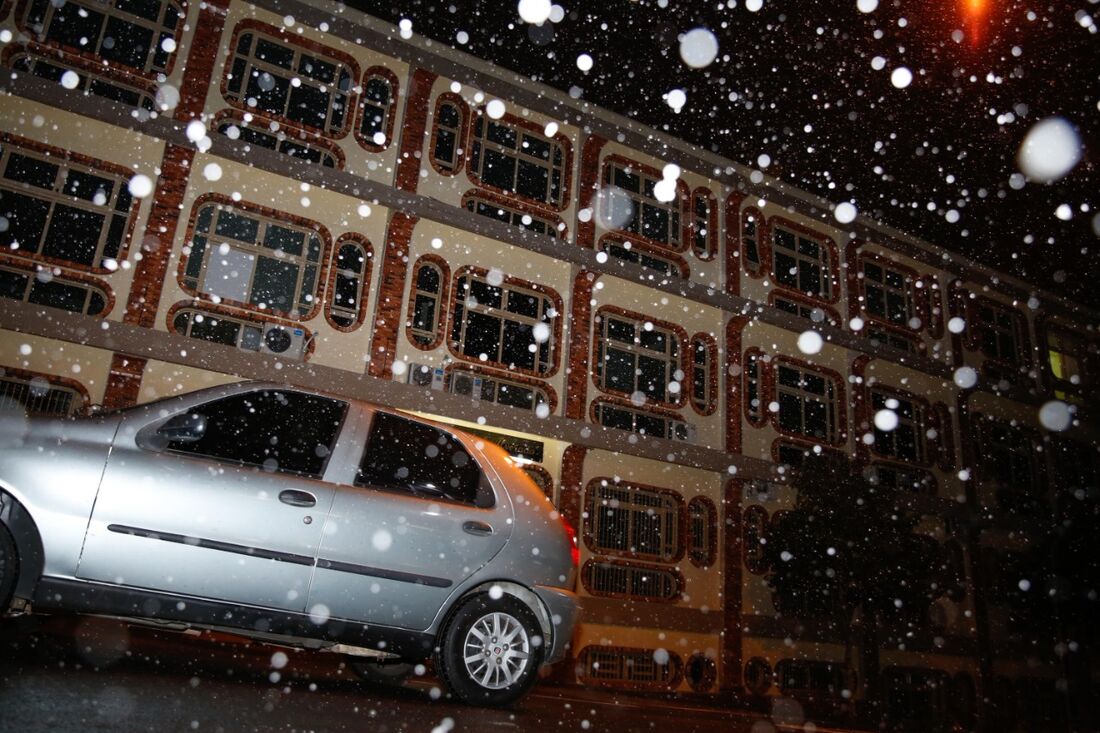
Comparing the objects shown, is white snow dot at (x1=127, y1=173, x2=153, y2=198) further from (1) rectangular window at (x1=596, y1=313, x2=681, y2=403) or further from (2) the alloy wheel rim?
(2) the alloy wheel rim

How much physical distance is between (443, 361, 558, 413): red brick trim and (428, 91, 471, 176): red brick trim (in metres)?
4.04

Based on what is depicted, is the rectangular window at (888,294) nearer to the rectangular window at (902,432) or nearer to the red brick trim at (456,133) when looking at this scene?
the rectangular window at (902,432)

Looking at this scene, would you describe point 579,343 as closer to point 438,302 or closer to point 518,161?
point 438,302

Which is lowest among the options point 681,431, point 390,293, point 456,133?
point 681,431

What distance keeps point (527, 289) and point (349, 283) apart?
3.75 metres

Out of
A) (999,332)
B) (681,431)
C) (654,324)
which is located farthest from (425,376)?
(999,332)

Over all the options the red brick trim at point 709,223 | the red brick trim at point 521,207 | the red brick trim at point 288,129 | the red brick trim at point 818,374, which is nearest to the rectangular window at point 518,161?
the red brick trim at point 521,207

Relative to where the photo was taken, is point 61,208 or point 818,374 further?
point 818,374

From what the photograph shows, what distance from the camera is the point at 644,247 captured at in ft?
55.1

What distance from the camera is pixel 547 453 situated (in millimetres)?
14570

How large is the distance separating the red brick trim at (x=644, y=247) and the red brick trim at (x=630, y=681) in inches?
326

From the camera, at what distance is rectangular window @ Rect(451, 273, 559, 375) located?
568 inches

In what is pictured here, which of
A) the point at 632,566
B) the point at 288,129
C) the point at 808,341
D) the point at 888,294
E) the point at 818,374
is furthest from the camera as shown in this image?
the point at 888,294

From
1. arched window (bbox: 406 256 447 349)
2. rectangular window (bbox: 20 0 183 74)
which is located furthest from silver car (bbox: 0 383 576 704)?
rectangular window (bbox: 20 0 183 74)
